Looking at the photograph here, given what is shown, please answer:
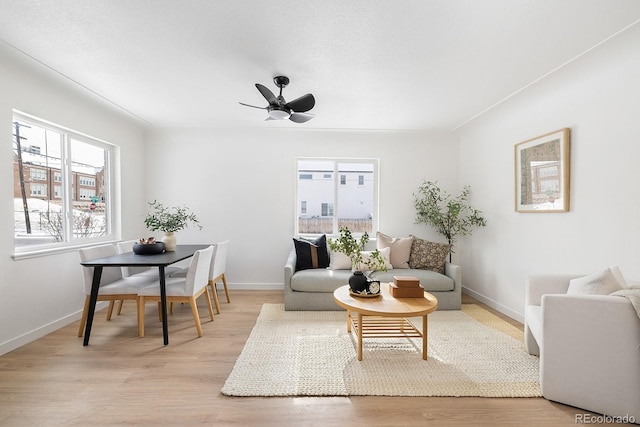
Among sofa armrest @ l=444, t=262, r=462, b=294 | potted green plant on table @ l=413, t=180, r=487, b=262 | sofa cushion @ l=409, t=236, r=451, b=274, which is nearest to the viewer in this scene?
sofa armrest @ l=444, t=262, r=462, b=294

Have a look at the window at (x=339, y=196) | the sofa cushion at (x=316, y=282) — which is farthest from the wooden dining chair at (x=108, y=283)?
the window at (x=339, y=196)

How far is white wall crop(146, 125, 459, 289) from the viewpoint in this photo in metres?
4.36

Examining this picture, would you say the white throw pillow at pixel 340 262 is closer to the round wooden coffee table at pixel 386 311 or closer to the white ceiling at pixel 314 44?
the round wooden coffee table at pixel 386 311

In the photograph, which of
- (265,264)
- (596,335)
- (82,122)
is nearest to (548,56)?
(596,335)

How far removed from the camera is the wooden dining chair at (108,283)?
2.65 m

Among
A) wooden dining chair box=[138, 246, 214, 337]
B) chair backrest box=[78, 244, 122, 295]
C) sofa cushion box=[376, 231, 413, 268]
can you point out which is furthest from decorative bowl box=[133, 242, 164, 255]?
sofa cushion box=[376, 231, 413, 268]

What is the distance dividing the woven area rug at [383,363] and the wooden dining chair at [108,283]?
4.02ft

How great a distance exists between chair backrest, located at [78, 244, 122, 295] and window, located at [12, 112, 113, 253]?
0.55m

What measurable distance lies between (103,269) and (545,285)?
13.4 feet

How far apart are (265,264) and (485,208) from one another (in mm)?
3241

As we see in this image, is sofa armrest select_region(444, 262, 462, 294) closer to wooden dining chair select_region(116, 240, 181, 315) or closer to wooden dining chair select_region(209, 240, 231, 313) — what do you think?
wooden dining chair select_region(209, 240, 231, 313)

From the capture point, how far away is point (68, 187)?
3.18 m

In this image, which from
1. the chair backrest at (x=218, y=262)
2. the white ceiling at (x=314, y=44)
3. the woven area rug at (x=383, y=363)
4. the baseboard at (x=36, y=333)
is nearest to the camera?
the white ceiling at (x=314, y=44)

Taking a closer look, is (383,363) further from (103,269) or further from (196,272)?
(103,269)
